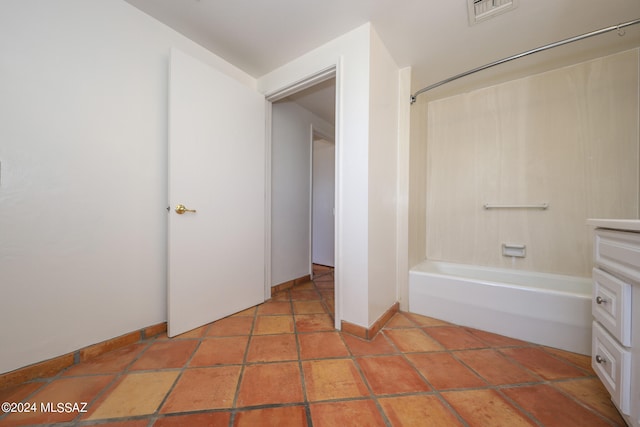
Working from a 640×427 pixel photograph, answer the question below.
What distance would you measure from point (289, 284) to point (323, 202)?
5.34 feet

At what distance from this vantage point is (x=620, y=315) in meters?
0.81

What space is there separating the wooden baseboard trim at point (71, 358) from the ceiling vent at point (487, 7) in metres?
2.76

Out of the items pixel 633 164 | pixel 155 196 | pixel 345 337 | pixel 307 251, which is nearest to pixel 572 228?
pixel 633 164

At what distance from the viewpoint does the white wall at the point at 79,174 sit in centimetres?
103

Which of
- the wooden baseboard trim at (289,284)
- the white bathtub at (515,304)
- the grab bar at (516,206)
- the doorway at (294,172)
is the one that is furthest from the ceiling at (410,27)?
the wooden baseboard trim at (289,284)

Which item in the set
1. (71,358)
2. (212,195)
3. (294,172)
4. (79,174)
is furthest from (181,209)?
(294,172)

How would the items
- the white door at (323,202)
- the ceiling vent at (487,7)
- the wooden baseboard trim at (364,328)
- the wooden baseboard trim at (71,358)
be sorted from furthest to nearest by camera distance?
the white door at (323,202)
the wooden baseboard trim at (364,328)
the ceiling vent at (487,7)
the wooden baseboard trim at (71,358)

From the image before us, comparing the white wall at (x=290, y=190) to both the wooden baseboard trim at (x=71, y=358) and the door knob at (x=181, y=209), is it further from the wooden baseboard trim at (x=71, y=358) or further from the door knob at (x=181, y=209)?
the wooden baseboard trim at (x=71, y=358)

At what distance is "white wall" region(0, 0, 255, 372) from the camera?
3.36 feet

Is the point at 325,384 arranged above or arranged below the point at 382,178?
below

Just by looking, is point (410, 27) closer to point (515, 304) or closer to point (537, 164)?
point (537, 164)

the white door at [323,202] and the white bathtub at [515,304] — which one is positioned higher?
the white door at [323,202]

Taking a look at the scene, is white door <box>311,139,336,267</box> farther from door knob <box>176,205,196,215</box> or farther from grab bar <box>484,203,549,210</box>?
door knob <box>176,205,196,215</box>

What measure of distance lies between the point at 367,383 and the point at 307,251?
171cm
